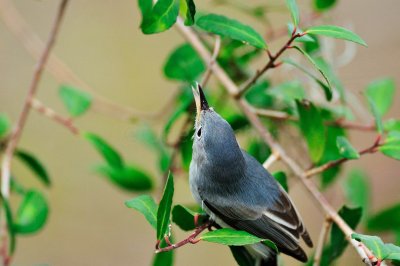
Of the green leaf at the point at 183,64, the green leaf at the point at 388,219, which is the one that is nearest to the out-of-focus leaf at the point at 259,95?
the green leaf at the point at 183,64

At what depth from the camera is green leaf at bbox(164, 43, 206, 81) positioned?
2082 mm

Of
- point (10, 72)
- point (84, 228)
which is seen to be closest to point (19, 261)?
point (84, 228)

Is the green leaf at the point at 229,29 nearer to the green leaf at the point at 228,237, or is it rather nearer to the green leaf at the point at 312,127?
the green leaf at the point at 312,127

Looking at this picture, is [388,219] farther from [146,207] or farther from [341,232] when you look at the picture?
[146,207]

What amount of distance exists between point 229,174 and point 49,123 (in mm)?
2902

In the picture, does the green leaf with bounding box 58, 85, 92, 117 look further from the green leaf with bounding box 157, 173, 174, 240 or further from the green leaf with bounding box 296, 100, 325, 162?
the green leaf with bounding box 157, 173, 174, 240

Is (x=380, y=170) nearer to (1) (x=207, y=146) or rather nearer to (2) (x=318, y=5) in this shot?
(2) (x=318, y=5)

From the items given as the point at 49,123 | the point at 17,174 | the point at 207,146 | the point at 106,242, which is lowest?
the point at 207,146

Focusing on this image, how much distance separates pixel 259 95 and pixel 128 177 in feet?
1.80

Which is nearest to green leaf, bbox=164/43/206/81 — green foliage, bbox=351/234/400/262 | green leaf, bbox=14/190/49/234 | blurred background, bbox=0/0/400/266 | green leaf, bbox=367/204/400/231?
green leaf, bbox=14/190/49/234

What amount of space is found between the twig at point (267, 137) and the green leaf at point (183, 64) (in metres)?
0.07

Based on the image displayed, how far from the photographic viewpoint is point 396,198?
13.0ft

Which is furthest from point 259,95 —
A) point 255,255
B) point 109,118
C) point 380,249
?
point 109,118

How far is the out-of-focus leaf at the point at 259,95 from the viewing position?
7.38ft
